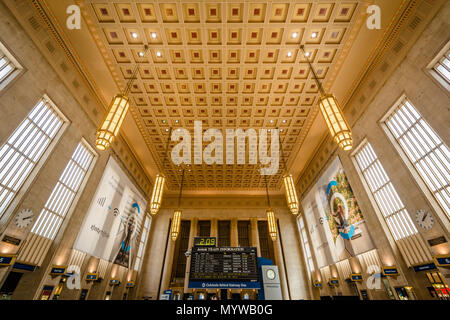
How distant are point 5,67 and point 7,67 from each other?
0.30 feet

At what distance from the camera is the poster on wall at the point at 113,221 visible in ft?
37.9

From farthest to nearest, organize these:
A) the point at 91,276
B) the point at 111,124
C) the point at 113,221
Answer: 1. the point at 113,221
2. the point at 91,276
3. the point at 111,124

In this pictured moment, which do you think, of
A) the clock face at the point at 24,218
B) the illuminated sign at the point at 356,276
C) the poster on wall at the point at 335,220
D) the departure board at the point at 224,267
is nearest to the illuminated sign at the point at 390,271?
the poster on wall at the point at 335,220

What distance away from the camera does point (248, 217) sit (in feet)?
71.2

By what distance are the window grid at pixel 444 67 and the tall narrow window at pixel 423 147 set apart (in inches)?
55.6

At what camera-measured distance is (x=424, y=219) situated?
8008mm

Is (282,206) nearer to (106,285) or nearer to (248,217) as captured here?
(248,217)

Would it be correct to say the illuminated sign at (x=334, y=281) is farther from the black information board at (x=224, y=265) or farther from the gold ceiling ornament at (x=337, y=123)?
the gold ceiling ornament at (x=337, y=123)

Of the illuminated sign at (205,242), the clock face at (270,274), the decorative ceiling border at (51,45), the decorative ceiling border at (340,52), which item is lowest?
the clock face at (270,274)

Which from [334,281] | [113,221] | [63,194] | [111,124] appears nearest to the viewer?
[111,124]

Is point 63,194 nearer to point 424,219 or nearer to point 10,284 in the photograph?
point 10,284

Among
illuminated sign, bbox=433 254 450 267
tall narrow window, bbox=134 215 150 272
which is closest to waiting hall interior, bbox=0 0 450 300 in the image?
illuminated sign, bbox=433 254 450 267

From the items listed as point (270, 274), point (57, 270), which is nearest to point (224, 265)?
point (270, 274)
